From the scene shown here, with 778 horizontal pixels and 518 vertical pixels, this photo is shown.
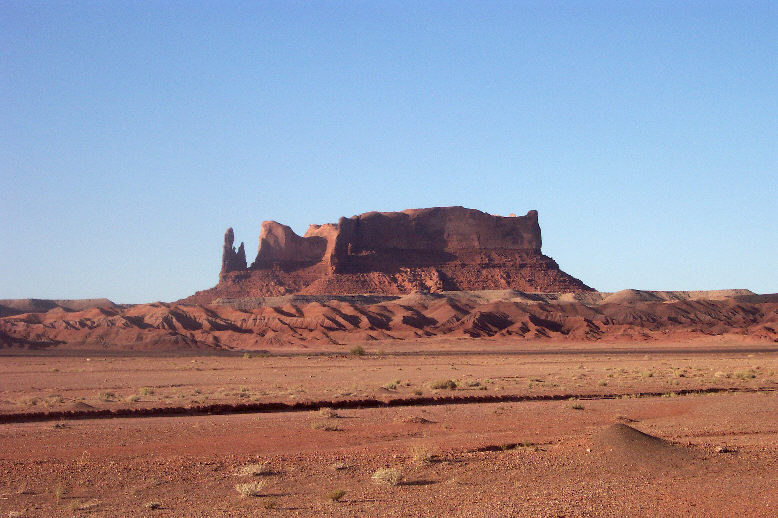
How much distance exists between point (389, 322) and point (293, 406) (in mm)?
71231

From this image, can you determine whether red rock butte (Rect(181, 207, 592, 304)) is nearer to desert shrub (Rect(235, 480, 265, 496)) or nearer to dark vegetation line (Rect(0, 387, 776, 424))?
dark vegetation line (Rect(0, 387, 776, 424))

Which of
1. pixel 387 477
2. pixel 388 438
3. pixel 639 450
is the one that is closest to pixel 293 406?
pixel 388 438

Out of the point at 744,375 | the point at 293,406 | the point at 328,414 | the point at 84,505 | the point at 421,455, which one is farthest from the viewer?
the point at 744,375

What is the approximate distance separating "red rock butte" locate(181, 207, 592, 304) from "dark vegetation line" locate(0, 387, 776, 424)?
102m

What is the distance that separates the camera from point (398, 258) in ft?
478

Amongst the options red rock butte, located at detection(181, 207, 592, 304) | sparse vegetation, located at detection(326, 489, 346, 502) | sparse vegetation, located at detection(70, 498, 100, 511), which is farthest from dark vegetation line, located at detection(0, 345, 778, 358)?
red rock butte, located at detection(181, 207, 592, 304)

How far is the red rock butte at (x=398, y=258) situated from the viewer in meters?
135

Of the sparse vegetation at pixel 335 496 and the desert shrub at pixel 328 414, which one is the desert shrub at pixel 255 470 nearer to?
the sparse vegetation at pixel 335 496

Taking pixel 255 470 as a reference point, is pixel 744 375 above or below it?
above

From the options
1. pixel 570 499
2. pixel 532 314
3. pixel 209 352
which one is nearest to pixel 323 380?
pixel 570 499

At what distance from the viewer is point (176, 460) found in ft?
48.4

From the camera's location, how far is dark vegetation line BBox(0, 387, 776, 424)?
23.2m

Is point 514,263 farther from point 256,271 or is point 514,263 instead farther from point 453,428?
point 453,428

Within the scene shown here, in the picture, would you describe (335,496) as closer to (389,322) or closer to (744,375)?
(744,375)
